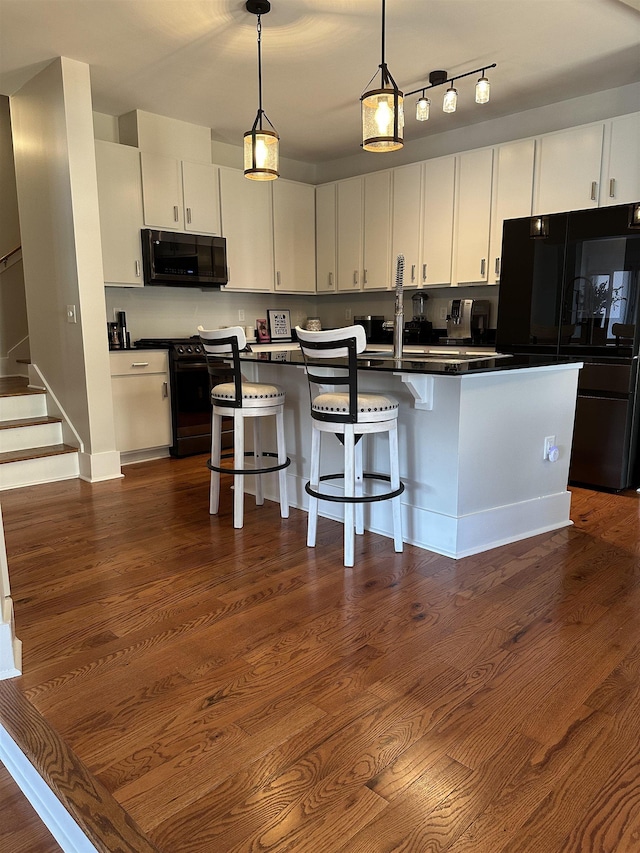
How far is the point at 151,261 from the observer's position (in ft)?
15.2

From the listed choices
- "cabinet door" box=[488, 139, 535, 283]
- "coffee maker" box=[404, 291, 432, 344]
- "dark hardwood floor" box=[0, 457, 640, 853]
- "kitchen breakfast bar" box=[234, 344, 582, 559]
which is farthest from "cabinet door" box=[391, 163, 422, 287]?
"dark hardwood floor" box=[0, 457, 640, 853]

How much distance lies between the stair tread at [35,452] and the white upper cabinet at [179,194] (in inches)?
73.3

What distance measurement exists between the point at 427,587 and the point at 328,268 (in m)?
4.20

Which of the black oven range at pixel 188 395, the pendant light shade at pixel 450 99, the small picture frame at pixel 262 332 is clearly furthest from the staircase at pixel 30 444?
the pendant light shade at pixel 450 99

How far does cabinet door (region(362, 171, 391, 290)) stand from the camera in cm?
530

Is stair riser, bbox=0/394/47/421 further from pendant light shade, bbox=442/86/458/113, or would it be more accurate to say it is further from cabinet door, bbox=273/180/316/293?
pendant light shade, bbox=442/86/458/113

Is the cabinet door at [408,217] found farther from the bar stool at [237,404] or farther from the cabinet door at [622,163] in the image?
the bar stool at [237,404]

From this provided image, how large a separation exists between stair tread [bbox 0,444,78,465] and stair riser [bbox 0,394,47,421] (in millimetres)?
339

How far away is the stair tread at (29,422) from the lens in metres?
4.14

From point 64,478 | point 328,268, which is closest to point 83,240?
point 64,478

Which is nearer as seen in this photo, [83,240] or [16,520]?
[16,520]

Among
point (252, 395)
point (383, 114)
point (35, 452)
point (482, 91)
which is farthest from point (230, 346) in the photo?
point (482, 91)

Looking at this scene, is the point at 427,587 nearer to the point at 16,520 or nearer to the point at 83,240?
the point at 16,520

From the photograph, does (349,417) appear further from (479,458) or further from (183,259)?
(183,259)
